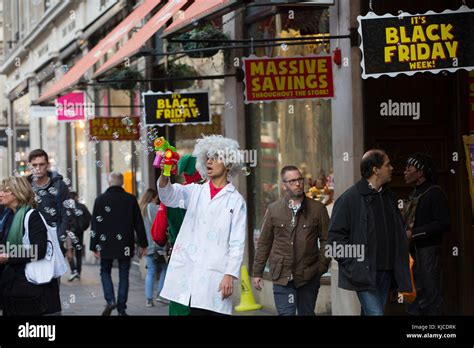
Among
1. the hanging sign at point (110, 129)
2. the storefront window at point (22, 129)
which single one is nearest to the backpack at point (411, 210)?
the hanging sign at point (110, 129)

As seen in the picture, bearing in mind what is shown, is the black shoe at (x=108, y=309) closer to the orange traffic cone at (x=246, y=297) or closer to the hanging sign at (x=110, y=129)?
the orange traffic cone at (x=246, y=297)

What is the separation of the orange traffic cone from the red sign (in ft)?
9.18

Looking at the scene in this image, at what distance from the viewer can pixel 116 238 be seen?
13844 millimetres

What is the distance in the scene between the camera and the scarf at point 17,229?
8562 mm

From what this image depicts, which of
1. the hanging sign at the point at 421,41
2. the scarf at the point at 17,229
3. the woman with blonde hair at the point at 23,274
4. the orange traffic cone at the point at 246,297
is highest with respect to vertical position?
the hanging sign at the point at 421,41

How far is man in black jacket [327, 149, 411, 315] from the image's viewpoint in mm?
8594

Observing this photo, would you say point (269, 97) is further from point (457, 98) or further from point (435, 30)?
point (435, 30)

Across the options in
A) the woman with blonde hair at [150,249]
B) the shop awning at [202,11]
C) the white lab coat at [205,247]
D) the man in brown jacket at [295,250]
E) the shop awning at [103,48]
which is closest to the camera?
the white lab coat at [205,247]

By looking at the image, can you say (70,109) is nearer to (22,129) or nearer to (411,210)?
(411,210)

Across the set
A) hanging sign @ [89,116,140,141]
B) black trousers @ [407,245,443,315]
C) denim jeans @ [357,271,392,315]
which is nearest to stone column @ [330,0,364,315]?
black trousers @ [407,245,443,315]

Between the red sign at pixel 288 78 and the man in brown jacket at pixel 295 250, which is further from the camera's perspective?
the red sign at pixel 288 78

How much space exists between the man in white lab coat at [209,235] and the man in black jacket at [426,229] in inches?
130

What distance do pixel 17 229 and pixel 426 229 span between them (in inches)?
166

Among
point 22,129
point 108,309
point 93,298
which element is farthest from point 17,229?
point 22,129
